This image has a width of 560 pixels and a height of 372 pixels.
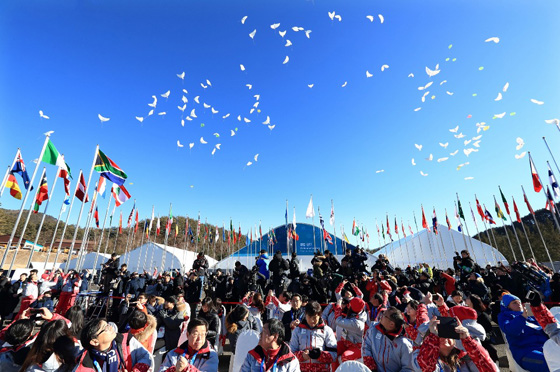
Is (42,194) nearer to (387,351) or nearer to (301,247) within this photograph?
(387,351)

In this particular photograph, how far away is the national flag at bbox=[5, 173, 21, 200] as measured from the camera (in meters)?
13.8

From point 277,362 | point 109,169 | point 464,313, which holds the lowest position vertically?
point 277,362

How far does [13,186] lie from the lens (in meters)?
14.0

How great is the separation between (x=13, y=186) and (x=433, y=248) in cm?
4357

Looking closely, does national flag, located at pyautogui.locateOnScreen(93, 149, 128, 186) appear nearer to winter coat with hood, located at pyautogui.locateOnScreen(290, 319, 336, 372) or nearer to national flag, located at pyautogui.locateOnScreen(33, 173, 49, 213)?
national flag, located at pyautogui.locateOnScreen(33, 173, 49, 213)

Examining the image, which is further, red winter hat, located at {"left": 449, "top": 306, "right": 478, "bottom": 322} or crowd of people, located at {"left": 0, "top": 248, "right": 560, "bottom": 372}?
red winter hat, located at {"left": 449, "top": 306, "right": 478, "bottom": 322}

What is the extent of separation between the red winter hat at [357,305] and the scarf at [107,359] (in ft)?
12.4

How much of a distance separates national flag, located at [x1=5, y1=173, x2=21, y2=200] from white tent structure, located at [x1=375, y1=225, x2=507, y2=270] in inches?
1545

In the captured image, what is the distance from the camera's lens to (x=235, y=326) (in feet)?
20.5

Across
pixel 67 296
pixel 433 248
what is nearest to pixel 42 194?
pixel 67 296

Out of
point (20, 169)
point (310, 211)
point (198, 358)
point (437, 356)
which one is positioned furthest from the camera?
point (310, 211)

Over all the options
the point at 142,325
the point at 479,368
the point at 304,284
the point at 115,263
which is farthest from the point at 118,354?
the point at 115,263

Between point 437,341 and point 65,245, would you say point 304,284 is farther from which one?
point 65,245

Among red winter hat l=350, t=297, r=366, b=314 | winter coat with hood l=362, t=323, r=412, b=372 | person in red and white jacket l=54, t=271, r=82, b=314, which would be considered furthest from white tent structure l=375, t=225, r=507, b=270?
winter coat with hood l=362, t=323, r=412, b=372
